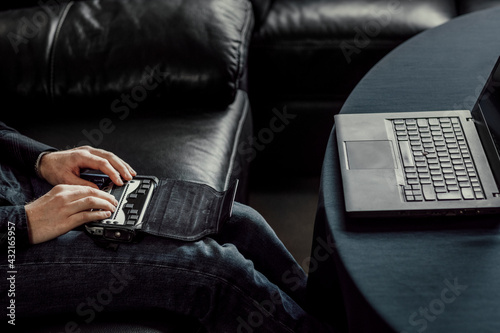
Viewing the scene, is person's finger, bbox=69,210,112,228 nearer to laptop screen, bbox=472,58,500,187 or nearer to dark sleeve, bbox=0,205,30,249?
dark sleeve, bbox=0,205,30,249

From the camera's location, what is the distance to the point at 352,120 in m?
0.99

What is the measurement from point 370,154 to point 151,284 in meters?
0.46

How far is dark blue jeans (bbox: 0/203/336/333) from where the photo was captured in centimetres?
90

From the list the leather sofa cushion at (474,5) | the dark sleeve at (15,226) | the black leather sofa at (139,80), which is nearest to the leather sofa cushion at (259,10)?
the black leather sofa at (139,80)

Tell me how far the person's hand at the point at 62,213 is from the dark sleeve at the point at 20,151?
0.75 feet

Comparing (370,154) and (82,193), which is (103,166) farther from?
(370,154)

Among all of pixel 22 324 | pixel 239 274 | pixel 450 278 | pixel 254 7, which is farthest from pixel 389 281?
pixel 254 7

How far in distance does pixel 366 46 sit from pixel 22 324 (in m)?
1.22

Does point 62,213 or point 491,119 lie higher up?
point 491,119

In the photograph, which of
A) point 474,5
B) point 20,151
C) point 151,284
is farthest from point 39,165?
point 474,5

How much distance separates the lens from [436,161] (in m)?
0.88

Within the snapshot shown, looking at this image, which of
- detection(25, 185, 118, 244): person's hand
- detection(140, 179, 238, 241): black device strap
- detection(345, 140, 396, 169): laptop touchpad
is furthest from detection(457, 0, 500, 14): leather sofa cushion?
detection(25, 185, 118, 244): person's hand

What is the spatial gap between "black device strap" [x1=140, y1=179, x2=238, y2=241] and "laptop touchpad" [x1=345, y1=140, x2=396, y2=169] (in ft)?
0.84

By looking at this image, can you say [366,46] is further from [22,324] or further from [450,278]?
[22,324]
